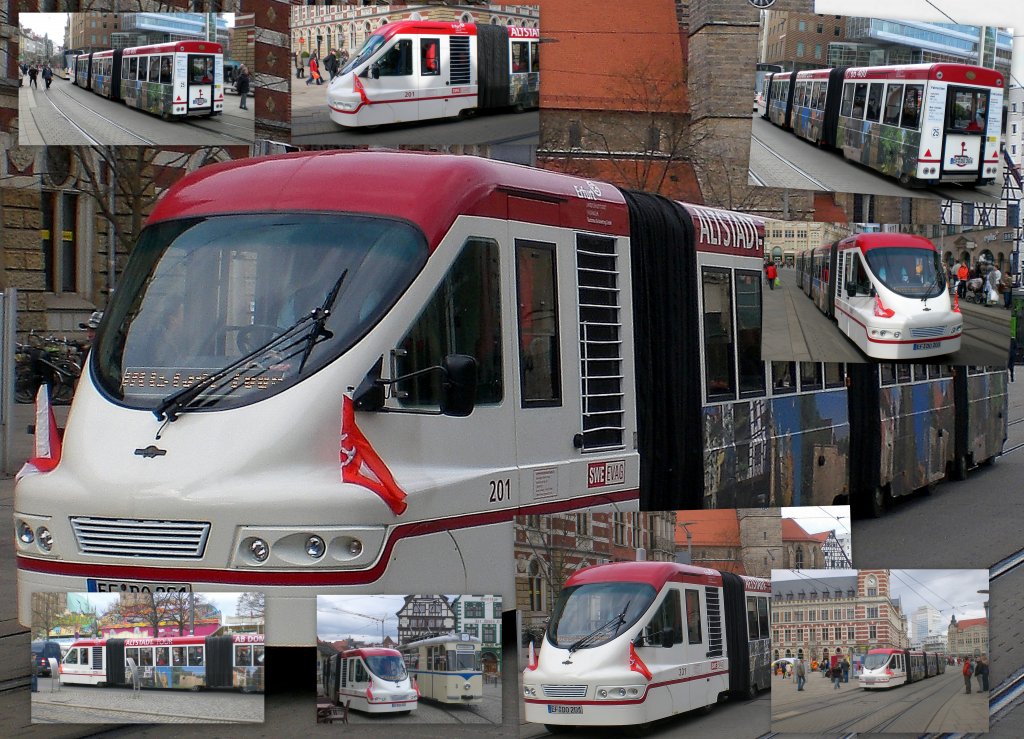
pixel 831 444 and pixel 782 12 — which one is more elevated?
pixel 782 12

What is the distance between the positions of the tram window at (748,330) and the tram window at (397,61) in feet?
24.8

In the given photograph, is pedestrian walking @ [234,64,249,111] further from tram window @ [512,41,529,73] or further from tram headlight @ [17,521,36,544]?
tram headlight @ [17,521,36,544]

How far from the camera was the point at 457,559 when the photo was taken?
8008mm

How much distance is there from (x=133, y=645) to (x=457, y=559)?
1647 millimetres

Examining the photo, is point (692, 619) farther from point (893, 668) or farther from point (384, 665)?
point (384, 665)

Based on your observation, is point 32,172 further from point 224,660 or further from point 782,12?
point 224,660

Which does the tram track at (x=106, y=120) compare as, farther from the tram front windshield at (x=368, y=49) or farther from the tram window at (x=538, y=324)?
the tram window at (x=538, y=324)

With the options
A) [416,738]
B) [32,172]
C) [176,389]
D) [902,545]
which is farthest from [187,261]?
[32,172]

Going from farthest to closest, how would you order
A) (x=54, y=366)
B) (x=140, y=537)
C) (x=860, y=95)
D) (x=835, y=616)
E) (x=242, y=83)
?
1. (x=54, y=366)
2. (x=242, y=83)
3. (x=860, y=95)
4. (x=835, y=616)
5. (x=140, y=537)

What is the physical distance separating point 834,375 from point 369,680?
16.8 ft

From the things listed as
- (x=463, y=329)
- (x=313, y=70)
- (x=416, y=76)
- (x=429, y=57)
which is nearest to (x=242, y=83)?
(x=313, y=70)

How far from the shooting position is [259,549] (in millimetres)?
7383

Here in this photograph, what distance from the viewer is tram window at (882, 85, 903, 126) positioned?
35.8 feet

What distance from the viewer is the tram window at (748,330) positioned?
10.9m
